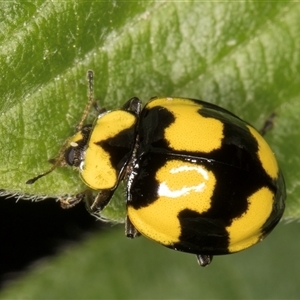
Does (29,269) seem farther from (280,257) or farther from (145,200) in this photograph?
(280,257)

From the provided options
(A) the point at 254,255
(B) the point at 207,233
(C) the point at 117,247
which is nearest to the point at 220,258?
(A) the point at 254,255

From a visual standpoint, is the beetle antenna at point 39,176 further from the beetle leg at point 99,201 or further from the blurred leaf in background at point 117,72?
the beetle leg at point 99,201

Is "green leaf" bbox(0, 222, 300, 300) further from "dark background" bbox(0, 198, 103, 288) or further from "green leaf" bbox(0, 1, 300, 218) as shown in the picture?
"green leaf" bbox(0, 1, 300, 218)

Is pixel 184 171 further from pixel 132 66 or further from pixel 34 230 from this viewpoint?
pixel 34 230

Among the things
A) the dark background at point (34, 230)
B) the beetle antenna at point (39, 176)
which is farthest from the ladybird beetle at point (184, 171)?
the dark background at point (34, 230)

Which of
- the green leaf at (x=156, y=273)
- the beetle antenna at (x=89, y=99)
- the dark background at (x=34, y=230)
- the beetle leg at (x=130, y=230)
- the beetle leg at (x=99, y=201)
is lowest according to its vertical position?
the green leaf at (x=156, y=273)

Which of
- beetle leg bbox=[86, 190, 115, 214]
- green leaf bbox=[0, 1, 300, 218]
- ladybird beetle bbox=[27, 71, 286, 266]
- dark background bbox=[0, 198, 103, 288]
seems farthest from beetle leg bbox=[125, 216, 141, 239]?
dark background bbox=[0, 198, 103, 288]
